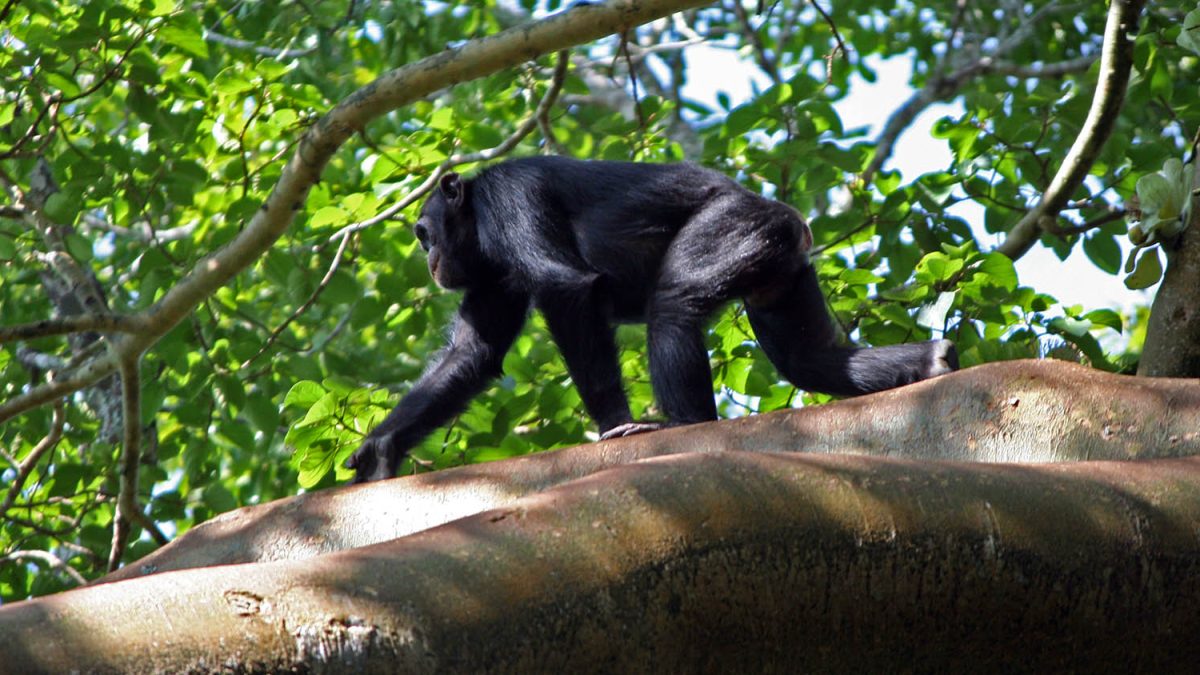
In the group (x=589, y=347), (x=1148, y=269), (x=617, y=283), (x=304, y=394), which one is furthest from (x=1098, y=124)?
(x=304, y=394)

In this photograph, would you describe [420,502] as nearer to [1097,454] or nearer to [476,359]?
[1097,454]

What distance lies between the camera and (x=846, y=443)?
368cm

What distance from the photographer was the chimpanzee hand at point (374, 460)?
18.5 ft

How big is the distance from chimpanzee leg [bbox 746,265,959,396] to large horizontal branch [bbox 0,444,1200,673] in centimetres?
238

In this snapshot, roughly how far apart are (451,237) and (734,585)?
4098 mm

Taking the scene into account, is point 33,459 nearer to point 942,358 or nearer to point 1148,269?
point 942,358

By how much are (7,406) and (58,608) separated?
3.37 metres

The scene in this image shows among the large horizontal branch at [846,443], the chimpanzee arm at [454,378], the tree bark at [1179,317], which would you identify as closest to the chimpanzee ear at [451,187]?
the chimpanzee arm at [454,378]

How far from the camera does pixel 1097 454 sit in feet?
11.3

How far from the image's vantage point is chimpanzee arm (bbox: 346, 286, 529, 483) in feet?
18.8

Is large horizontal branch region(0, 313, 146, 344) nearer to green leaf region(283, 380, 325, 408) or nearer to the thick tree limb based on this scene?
green leaf region(283, 380, 325, 408)

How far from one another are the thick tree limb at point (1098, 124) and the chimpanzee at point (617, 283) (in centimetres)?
125

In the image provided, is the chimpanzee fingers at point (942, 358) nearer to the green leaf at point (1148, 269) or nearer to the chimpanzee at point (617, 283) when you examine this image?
the chimpanzee at point (617, 283)

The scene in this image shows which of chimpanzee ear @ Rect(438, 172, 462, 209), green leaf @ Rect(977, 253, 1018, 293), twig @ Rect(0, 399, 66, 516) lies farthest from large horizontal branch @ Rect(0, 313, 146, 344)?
green leaf @ Rect(977, 253, 1018, 293)
